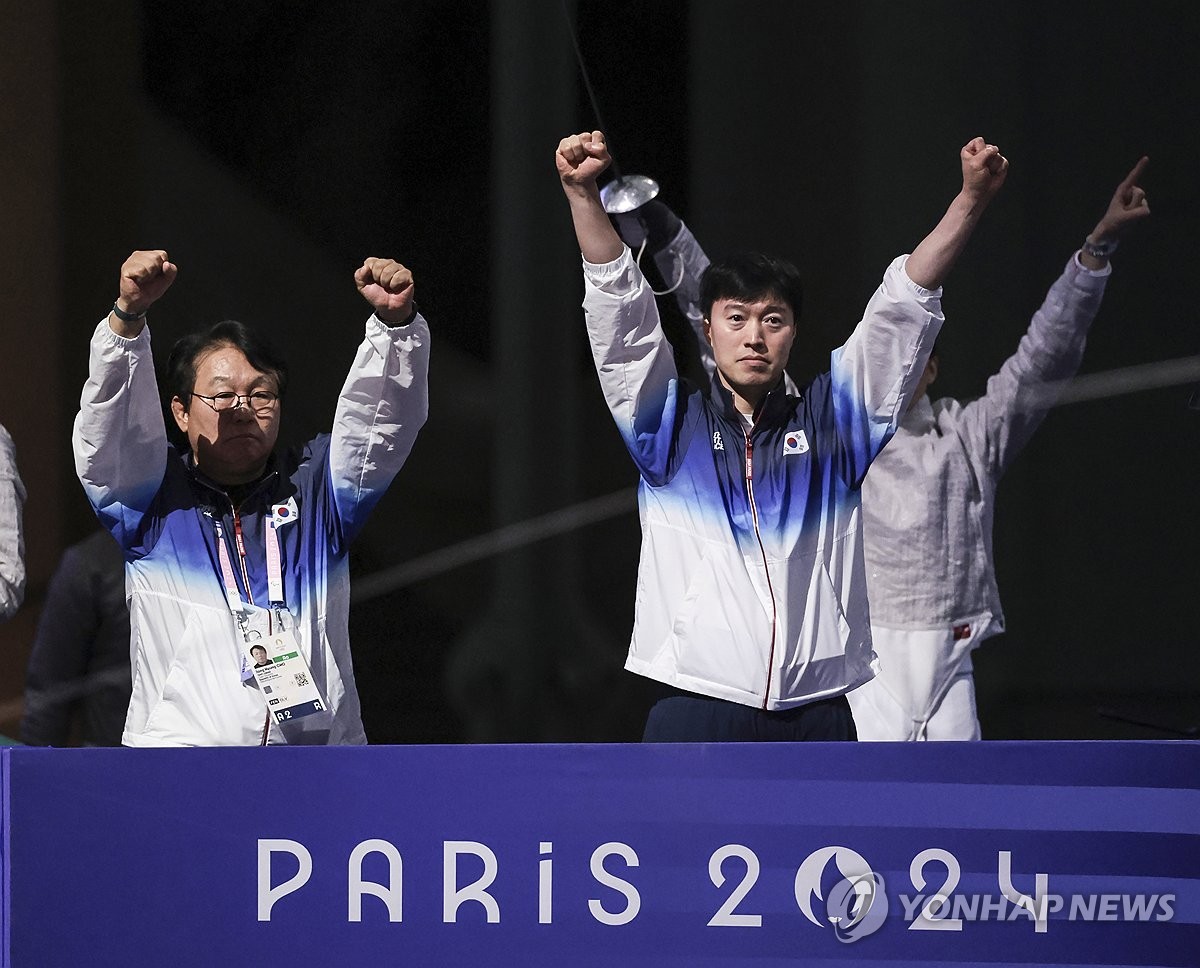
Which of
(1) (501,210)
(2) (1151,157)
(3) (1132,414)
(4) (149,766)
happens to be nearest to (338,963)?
(4) (149,766)

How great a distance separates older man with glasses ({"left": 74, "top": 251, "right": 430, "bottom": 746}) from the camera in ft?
9.39

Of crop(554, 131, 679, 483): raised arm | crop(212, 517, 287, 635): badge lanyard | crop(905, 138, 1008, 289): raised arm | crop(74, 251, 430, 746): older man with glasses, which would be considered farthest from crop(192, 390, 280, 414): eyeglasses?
crop(905, 138, 1008, 289): raised arm

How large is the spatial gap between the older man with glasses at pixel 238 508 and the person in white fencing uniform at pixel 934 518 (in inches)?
30.4

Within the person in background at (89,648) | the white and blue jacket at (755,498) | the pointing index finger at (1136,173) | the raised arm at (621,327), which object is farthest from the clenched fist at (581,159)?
the person in background at (89,648)

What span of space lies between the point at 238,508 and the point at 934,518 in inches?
58.2

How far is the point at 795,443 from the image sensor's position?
2967mm

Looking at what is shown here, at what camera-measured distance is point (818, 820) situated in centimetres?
Result: 217

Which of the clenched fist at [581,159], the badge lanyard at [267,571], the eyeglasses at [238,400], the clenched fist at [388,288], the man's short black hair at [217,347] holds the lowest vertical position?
the badge lanyard at [267,571]

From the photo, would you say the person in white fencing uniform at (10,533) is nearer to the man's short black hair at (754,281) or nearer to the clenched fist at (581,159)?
the clenched fist at (581,159)

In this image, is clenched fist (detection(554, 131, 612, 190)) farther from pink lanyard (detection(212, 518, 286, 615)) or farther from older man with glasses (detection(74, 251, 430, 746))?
pink lanyard (detection(212, 518, 286, 615))

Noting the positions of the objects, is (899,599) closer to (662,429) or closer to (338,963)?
(662,429)

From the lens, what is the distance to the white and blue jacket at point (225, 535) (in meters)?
2.89

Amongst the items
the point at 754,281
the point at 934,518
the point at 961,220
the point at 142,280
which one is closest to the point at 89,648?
the point at 142,280

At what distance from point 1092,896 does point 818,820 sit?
391 mm
